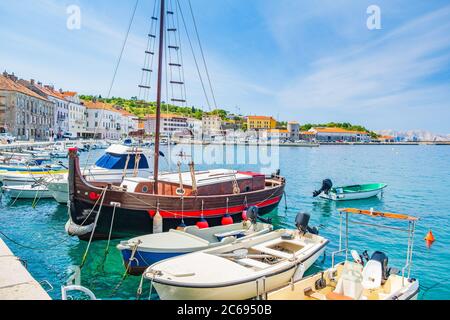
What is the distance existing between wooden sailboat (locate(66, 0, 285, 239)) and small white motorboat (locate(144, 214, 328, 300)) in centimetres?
436

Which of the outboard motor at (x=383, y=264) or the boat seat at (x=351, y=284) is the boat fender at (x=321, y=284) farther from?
the outboard motor at (x=383, y=264)

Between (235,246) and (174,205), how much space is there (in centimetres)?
492

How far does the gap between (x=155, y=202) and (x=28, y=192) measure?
14460mm

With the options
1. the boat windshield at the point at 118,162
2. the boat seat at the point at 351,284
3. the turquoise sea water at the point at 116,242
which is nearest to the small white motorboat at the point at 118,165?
the boat windshield at the point at 118,162

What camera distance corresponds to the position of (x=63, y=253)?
13469 mm

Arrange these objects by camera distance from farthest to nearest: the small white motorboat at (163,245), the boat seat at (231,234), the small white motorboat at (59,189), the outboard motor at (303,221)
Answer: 1. the small white motorboat at (59,189)
2. the boat seat at (231,234)
3. the outboard motor at (303,221)
4. the small white motorboat at (163,245)

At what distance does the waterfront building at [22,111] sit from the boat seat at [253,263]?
70.8 meters

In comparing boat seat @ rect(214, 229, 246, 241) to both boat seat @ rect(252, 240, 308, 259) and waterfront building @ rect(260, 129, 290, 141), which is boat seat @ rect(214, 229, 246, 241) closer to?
boat seat @ rect(252, 240, 308, 259)

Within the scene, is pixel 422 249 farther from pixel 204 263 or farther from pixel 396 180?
pixel 396 180

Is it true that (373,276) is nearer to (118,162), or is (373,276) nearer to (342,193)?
(118,162)

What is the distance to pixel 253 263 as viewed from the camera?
957 cm

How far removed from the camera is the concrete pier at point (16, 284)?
5094 millimetres

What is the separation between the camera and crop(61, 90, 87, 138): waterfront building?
101044 mm
